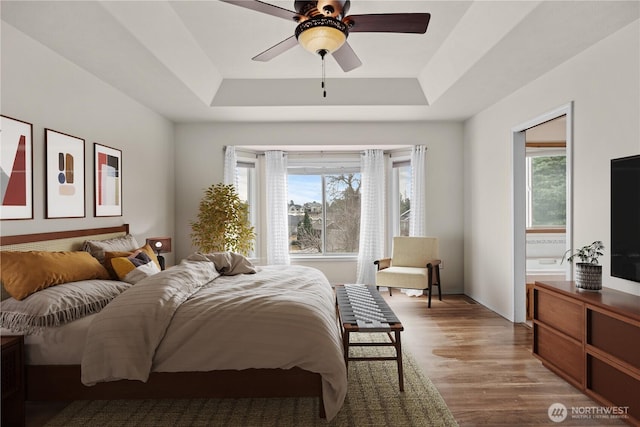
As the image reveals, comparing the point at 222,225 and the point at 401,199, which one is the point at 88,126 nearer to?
the point at 222,225

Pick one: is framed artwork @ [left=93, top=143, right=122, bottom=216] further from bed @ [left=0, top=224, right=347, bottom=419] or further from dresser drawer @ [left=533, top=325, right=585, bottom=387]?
dresser drawer @ [left=533, top=325, right=585, bottom=387]

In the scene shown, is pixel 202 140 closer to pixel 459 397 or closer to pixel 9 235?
pixel 9 235

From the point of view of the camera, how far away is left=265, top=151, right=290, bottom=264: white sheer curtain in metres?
6.18

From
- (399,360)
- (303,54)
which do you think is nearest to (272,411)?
(399,360)

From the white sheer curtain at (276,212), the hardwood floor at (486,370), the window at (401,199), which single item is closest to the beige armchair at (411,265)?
the hardwood floor at (486,370)

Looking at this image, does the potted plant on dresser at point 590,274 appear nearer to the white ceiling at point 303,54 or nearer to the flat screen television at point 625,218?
A: the flat screen television at point 625,218

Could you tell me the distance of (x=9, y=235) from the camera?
276 cm

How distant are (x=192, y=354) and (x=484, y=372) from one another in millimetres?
2270

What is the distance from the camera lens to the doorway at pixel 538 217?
3.56 metres

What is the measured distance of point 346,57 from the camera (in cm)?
308

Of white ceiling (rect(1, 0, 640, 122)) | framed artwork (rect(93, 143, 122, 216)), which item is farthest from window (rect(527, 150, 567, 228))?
framed artwork (rect(93, 143, 122, 216))

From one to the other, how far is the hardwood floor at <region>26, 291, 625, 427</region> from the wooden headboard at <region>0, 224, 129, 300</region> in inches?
43.7

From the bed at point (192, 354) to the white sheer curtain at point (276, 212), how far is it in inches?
140

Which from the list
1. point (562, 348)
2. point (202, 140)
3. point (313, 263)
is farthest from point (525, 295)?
point (202, 140)
